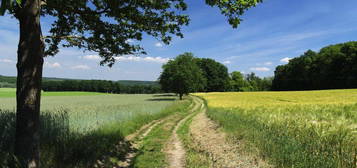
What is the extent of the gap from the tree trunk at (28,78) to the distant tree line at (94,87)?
338 feet

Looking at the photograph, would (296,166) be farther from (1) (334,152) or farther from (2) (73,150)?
(2) (73,150)

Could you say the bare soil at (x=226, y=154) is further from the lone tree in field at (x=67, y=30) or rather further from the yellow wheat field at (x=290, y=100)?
the yellow wheat field at (x=290, y=100)

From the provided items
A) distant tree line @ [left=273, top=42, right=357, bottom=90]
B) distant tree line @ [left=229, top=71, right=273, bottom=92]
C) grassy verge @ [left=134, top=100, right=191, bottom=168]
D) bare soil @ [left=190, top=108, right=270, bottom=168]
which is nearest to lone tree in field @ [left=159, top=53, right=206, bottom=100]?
grassy verge @ [left=134, top=100, right=191, bottom=168]

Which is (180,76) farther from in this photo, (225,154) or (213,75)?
(213,75)

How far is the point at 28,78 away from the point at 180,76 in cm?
3826

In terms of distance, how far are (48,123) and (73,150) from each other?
8.48 ft

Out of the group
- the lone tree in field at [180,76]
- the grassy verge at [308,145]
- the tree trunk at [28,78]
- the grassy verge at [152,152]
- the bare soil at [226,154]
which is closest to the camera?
the tree trunk at [28,78]

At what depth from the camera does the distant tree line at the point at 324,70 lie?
2362 inches

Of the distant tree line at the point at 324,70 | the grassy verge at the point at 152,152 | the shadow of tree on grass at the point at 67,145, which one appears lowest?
the grassy verge at the point at 152,152

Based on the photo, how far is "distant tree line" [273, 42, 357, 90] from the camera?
60000mm

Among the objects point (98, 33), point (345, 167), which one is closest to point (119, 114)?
point (98, 33)

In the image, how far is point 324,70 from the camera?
66125 mm

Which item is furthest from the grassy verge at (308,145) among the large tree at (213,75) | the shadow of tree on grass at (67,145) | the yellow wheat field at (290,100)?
the large tree at (213,75)

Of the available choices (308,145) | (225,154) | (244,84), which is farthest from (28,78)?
(244,84)
